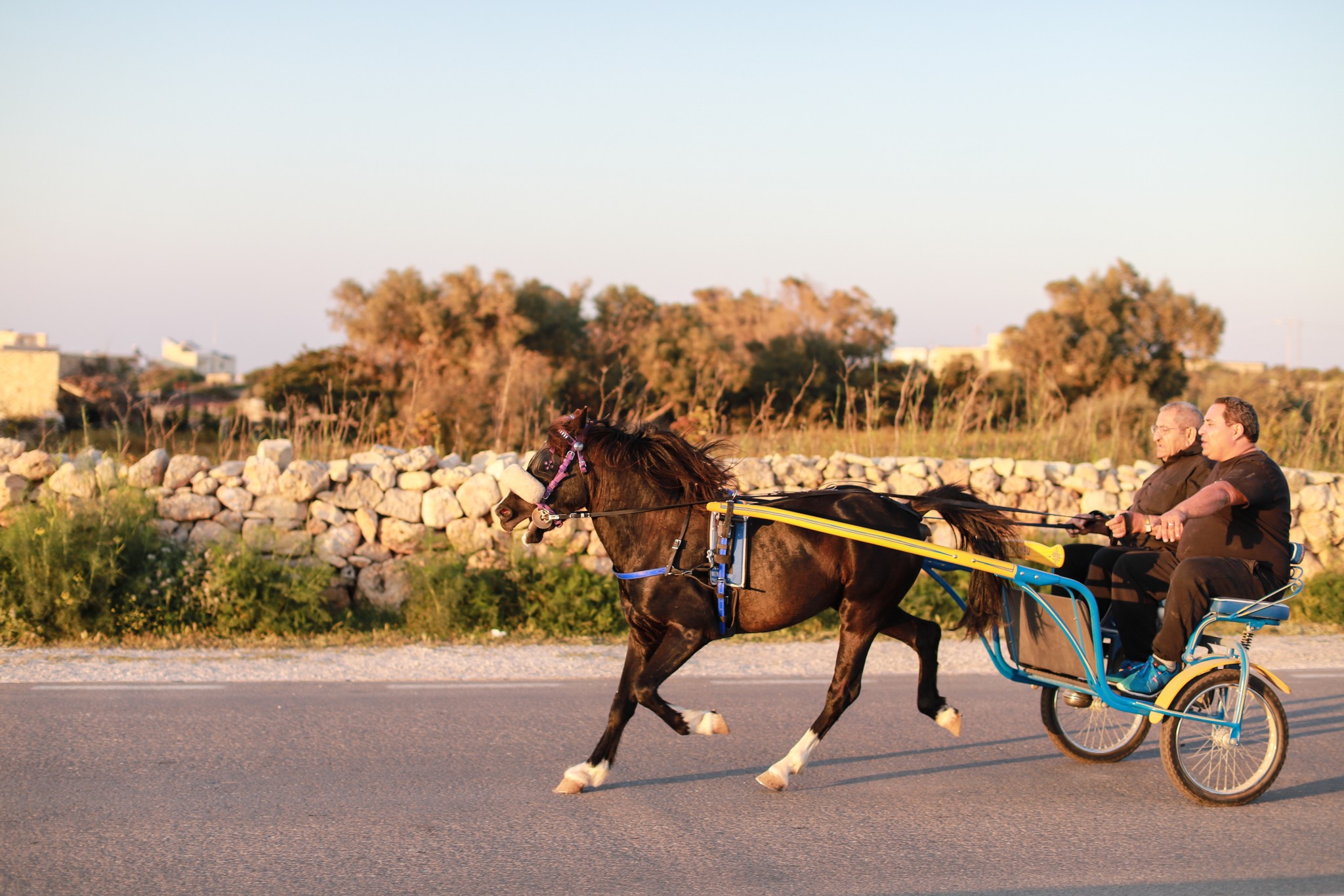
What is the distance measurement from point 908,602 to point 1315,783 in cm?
508

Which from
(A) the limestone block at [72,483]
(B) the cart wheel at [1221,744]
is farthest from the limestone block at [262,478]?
(B) the cart wheel at [1221,744]

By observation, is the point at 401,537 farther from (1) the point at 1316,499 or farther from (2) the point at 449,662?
(1) the point at 1316,499

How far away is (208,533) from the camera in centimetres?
1009

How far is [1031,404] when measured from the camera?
1580 centimetres

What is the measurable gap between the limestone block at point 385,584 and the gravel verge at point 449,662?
3.68ft

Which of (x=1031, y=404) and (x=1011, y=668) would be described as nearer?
(x=1011, y=668)

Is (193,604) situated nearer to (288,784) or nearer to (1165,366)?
(288,784)

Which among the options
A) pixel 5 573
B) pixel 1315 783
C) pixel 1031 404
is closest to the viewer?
pixel 1315 783

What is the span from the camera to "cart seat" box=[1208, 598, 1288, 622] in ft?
17.4

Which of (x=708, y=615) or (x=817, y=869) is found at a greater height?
(x=708, y=615)

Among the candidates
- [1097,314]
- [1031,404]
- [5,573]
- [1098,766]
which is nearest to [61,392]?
[5,573]

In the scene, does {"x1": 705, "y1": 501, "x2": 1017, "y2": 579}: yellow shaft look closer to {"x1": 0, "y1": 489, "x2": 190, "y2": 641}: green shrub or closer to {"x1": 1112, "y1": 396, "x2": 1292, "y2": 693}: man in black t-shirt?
{"x1": 1112, "y1": 396, "x2": 1292, "y2": 693}: man in black t-shirt

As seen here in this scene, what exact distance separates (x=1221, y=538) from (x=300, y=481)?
786cm

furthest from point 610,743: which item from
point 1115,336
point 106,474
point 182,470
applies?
point 1115,336
